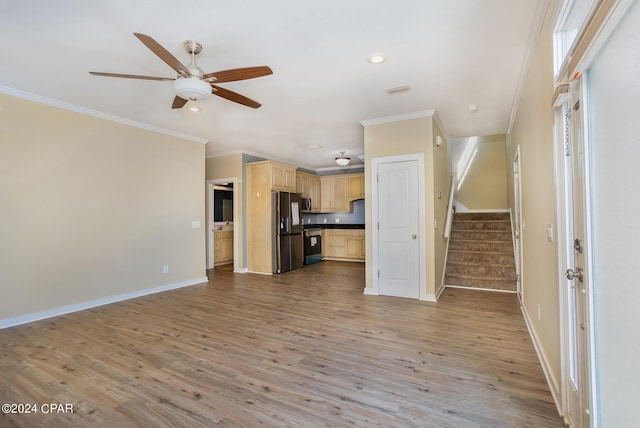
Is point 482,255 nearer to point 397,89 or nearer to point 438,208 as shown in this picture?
point 438,208

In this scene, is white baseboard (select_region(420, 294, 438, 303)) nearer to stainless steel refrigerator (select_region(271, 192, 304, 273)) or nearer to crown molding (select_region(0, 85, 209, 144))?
stainless steel refrigerator (select_region(271, 192, 304, 273))

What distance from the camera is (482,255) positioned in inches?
216

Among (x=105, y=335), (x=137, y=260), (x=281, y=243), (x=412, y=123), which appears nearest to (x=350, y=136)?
(x=412, y=123)

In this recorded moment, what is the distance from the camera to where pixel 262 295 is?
480cm

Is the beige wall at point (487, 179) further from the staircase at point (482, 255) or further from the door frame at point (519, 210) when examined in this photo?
the door frame at point (519, 210)

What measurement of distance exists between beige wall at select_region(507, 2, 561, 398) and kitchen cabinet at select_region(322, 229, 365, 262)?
5149mm

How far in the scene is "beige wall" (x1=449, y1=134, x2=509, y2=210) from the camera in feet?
24.3

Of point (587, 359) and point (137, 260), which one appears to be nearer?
point (587, 359)

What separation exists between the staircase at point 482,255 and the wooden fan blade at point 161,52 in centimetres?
494

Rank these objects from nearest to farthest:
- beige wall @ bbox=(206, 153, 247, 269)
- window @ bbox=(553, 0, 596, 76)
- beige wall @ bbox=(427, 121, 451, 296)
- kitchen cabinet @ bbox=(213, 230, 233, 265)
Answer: window @ bbox=(553, 0, 596, 76), beige wall @ bbox=(427, 121, 451, 296), beige wall @ bbox=(206, 153, 247, 269), kitchen cabinet @ bbox=(213, 230, 233, 265)

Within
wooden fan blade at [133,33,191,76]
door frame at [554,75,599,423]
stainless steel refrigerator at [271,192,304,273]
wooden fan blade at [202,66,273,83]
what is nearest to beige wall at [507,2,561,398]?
door frame at [554,75,599,423]

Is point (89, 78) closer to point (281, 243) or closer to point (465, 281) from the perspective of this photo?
point (281, 243)

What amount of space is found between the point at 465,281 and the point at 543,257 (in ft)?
9.56

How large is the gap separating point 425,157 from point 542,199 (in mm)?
2098
